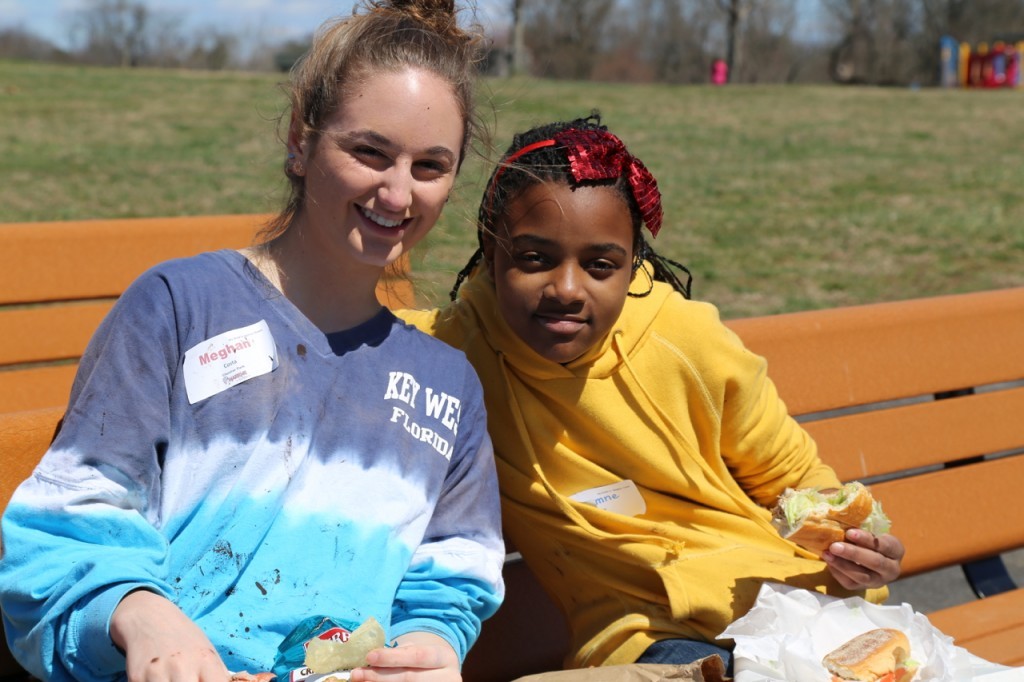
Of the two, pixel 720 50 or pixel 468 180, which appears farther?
pixel 720 50

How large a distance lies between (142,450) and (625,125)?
48.9ft

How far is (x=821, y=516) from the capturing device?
2584 millimetres

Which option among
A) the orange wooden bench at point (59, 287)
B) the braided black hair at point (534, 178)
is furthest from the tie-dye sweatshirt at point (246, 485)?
the orange wooden bench at point (59, 287)

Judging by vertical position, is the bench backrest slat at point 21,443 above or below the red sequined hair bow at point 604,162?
below

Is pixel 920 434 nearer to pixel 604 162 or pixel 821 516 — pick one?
pixel 821 516

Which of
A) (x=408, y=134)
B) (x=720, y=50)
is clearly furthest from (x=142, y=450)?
(x=720, y=50)

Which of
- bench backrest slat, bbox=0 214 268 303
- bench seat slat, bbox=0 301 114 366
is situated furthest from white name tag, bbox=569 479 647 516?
bench seat slat, bbox=0 301 114 366

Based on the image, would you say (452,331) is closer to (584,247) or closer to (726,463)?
(584,247)

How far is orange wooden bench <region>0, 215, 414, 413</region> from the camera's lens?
3309 mm

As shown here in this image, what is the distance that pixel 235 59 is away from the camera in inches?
1200

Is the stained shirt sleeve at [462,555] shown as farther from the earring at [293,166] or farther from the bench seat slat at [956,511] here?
the bench seat slat at [956,511]

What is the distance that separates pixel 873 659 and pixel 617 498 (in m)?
0.61

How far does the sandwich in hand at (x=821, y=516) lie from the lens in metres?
2.58

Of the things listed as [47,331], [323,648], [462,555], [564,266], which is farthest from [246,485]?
[47,331]
